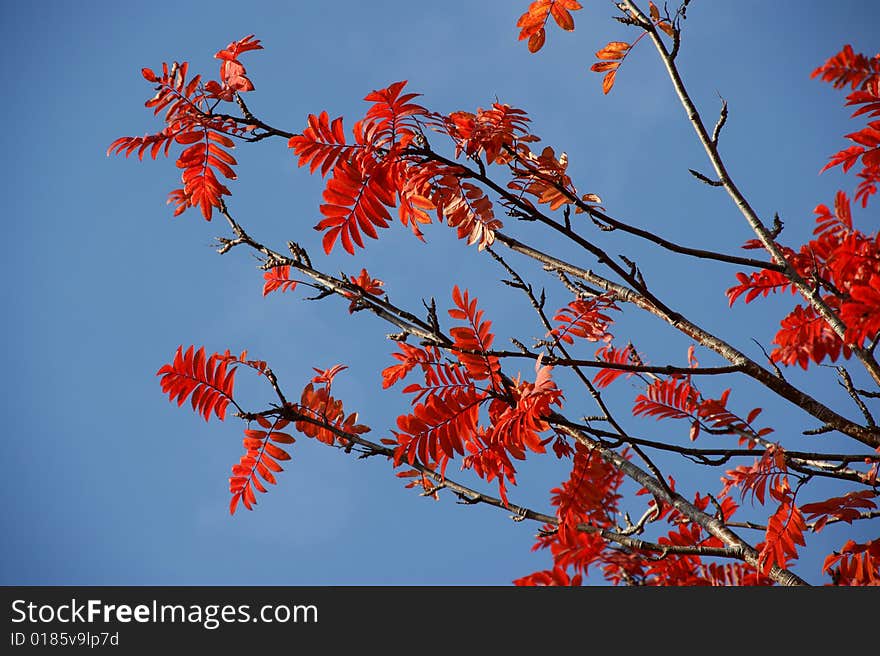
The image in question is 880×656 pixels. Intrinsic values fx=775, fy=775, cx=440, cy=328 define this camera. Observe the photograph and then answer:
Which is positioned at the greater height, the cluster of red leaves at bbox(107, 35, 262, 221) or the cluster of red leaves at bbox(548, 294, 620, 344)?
the cluster of red leaves at bbox(107, 35, 262, 221)

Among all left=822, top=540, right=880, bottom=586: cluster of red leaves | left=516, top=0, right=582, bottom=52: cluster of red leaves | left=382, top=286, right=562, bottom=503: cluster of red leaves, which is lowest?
left=822, top=540, right=880, bottom=586: cluster of red leaves

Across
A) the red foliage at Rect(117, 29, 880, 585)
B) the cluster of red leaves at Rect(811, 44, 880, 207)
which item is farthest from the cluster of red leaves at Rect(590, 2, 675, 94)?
the cluster of red leaves at Rect(811, 44, 880, 207)

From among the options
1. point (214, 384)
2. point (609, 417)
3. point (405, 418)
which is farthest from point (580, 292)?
point (214, 384)

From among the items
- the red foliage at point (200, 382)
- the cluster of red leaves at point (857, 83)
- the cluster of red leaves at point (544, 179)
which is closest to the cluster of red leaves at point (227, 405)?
the red foliage at point (200, 382)

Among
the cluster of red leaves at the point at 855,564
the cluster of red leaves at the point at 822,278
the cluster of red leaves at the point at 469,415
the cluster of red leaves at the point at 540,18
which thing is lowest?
the cluster of red leaves at the point at 855,564

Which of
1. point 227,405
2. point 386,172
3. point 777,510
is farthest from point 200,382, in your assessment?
point 777,510

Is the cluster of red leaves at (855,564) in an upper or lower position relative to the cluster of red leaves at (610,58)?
lower

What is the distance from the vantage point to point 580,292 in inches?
119

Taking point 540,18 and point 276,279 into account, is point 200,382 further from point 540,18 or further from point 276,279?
point 540,18

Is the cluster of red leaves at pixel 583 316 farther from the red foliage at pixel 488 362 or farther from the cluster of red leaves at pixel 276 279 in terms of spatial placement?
the cluster of red leaves at pixel 276 279

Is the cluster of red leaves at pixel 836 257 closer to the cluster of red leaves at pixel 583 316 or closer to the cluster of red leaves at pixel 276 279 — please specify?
the cluster of red leaves at pixel 583 316

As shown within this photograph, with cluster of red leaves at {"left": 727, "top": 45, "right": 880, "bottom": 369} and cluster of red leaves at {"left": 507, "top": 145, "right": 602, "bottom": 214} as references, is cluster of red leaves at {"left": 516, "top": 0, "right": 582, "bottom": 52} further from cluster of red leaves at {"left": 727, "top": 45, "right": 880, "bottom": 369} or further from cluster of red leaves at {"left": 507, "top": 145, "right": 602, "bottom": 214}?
cluster of red leaves at {"left": 727, "top": 45, "right": 880, "bottom": 369}

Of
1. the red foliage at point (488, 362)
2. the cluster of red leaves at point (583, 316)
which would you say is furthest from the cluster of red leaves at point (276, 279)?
the cluster of red leaves at point (583, 316)

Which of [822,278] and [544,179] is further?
[822,278]
